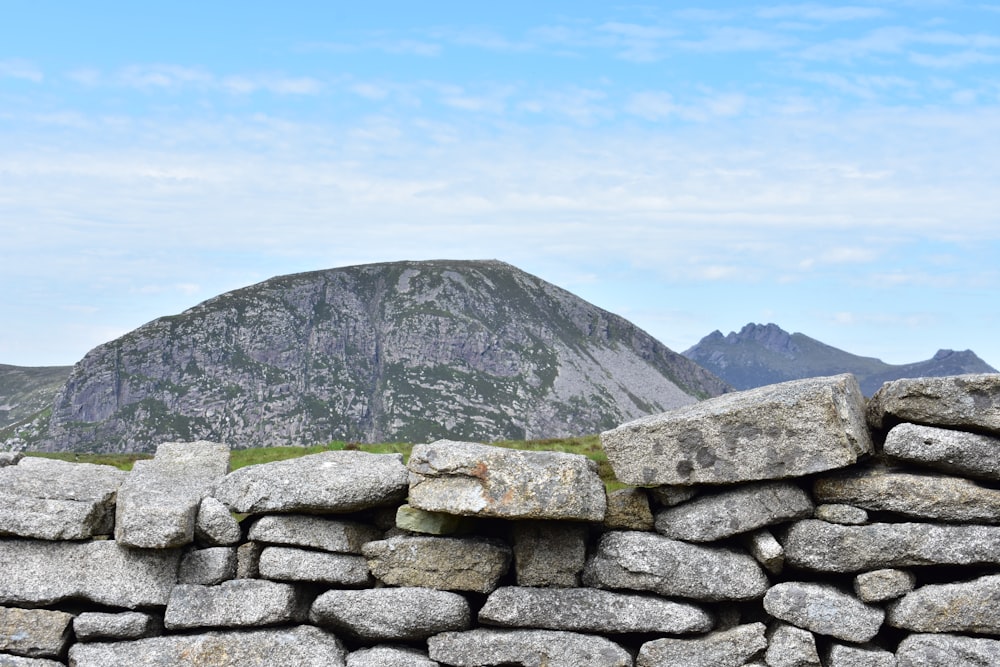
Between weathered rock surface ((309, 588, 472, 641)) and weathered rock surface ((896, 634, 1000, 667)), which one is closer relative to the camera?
weathered rock surface ((896, 634, 1000, 667))

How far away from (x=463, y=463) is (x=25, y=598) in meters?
5.97

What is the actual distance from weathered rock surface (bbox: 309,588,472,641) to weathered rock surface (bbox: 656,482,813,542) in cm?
295

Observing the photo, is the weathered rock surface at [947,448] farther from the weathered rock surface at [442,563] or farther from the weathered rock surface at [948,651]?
the weathered rock surface at [442,563]

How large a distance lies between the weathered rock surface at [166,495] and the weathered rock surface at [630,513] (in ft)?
17.3

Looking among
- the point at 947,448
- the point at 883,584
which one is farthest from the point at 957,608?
the point at 947,448

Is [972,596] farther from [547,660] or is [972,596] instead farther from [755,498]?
[547,660]

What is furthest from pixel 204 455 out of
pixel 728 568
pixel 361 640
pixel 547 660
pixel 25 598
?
pixel 728 568

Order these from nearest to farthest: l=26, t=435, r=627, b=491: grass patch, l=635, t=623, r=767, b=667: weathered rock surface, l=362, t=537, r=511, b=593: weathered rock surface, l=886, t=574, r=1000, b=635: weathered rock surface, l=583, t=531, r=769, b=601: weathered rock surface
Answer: l=886, t=574, r=1000, b=635: weathered rock surface → l=635, t=623, r=767, b=667: weathered rock surface → l=583, t=531, r=769, b=601: weathered rock surface → l=362, t=537, r=511, b=593: weathered rock surface → l=26, t=435, r=627, b=491: grass patch

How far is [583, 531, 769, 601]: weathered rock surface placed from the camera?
11039 millimetres

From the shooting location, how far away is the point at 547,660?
11.1m

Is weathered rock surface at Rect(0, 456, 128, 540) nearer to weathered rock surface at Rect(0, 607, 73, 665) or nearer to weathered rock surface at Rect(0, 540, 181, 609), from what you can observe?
weathered rock surface at Rect(0, 540, 181, 609)

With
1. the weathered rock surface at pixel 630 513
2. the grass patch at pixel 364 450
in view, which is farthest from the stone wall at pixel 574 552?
the grass patch at pixel 364 450

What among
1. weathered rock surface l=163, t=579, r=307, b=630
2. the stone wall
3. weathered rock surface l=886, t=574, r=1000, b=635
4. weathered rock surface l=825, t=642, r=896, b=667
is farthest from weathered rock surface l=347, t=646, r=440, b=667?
weathered rock surface l=886, t=574, r=1000, b=635

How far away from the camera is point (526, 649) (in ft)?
36.4
